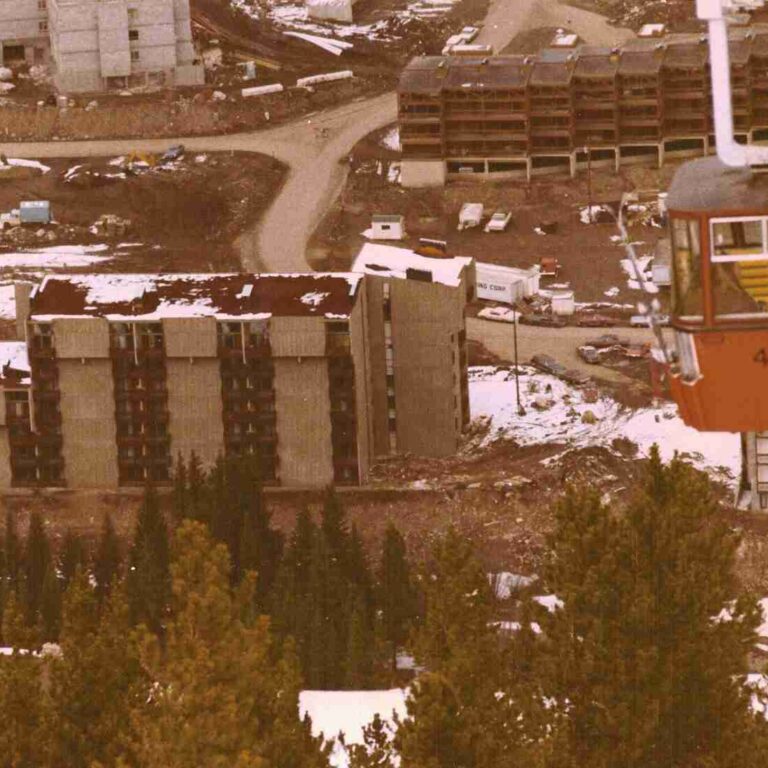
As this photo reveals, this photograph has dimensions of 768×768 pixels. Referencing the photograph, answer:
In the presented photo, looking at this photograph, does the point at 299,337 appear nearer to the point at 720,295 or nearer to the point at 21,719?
the point at 21,719

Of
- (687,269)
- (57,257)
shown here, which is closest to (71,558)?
(57,257)

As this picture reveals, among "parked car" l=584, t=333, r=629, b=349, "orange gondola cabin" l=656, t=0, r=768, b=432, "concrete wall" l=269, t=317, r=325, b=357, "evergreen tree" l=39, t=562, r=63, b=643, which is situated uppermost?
"orange gondola cabin" l=656, t=0, r=768, b=432

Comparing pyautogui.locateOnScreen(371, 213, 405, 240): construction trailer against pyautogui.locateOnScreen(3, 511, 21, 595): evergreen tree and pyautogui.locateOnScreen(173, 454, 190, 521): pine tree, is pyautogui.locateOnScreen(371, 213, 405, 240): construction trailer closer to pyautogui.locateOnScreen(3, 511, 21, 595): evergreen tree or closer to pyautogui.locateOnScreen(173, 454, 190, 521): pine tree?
pyautogui.locateOnScreen(173, 454, 190, 521): pine tree

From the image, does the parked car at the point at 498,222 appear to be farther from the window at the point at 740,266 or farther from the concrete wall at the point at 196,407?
the window at the point at 740,266

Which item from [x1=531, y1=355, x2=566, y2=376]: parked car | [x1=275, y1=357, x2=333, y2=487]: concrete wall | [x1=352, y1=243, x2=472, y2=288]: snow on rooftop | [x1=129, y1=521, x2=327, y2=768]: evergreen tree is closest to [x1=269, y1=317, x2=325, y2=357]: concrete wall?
[x1=275, y1=357, x2=333, y2=487]: concrete wall

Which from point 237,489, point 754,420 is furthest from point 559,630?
point 237,489

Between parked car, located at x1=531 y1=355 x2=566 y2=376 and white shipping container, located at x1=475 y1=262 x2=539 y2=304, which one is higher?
white shipping container, located at x1=475 y1=262 x2=539 y2=304

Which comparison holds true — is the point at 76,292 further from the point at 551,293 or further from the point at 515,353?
the point at 551,293

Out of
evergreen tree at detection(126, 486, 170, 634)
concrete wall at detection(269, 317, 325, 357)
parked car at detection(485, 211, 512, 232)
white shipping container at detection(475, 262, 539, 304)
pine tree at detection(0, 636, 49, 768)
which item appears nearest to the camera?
pine tree at detection(0, 636, 49, 768)
